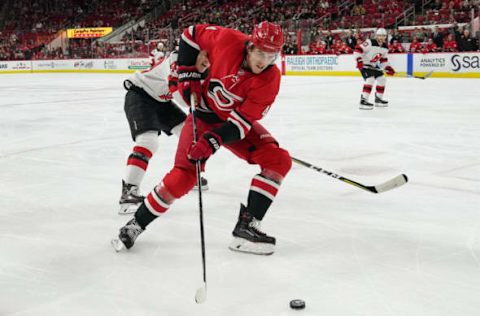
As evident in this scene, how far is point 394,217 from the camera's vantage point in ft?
10.7

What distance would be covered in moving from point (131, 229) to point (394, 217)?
56.6 inches

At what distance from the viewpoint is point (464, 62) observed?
13.9 metres

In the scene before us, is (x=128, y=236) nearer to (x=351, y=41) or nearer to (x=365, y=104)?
(x=365, y=104)

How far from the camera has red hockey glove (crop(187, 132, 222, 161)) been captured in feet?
7.95

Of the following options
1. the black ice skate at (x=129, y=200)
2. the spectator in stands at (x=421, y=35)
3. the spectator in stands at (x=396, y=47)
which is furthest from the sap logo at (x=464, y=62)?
the black ice skate at (x=129, y=200)

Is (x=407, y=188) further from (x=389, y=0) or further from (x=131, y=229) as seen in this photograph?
(x=389, y=0)

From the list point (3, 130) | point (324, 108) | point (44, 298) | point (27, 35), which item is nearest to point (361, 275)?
point (44, 298)

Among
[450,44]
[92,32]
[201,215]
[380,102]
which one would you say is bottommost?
[380,102]

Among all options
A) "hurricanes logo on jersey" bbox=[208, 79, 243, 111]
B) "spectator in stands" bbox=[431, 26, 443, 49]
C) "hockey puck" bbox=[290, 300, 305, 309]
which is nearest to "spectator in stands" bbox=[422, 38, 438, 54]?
"spectator in stands" bbox=[431, 26, 443, 49]

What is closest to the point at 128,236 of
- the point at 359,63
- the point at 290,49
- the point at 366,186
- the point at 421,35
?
the point at 366,186

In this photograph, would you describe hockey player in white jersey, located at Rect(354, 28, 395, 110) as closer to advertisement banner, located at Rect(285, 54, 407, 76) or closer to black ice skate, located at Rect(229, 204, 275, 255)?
advertisement banner, located at Rect(285, 54, 407, 76)

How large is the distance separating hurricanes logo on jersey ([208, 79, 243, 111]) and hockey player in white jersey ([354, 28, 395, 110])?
6.61 meters

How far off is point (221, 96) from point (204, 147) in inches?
15.1

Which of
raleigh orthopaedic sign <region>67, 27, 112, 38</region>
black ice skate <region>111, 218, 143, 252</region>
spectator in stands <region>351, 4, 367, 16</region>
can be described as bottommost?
black ice skate <region>111, 218, 143, 252</region>
